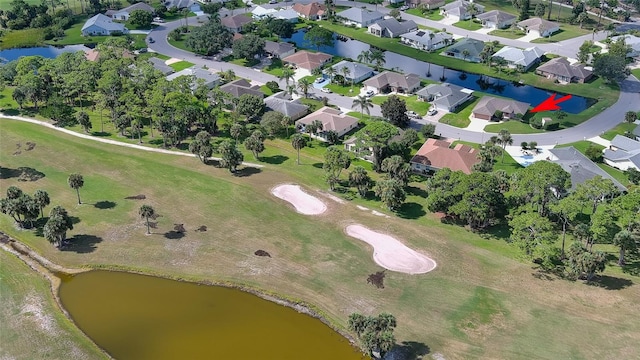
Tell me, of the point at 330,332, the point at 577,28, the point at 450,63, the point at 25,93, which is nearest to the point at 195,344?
the point at 330,332

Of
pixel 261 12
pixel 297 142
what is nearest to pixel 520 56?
pixel 297 142

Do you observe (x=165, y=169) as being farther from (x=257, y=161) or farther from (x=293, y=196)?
(x=293, y=196)

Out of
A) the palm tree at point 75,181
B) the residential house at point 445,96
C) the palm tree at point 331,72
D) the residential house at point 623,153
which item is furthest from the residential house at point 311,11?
the palm tree at point 75,181

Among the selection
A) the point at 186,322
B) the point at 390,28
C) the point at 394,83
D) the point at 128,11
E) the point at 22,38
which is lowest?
→ the point at 186,322

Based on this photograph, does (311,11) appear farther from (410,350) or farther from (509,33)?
(410,350)

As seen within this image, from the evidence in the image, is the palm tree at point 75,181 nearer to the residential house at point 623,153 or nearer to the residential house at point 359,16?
the residential house at point 623,153

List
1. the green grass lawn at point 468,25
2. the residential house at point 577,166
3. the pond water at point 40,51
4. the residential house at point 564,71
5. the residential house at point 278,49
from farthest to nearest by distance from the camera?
1. the green grass lawn at point 468,25
2. the pond water at point 40,51
3. the residential house at point 278,49
4. the residential house at point 564,71
5. the residential house at point 577,166
